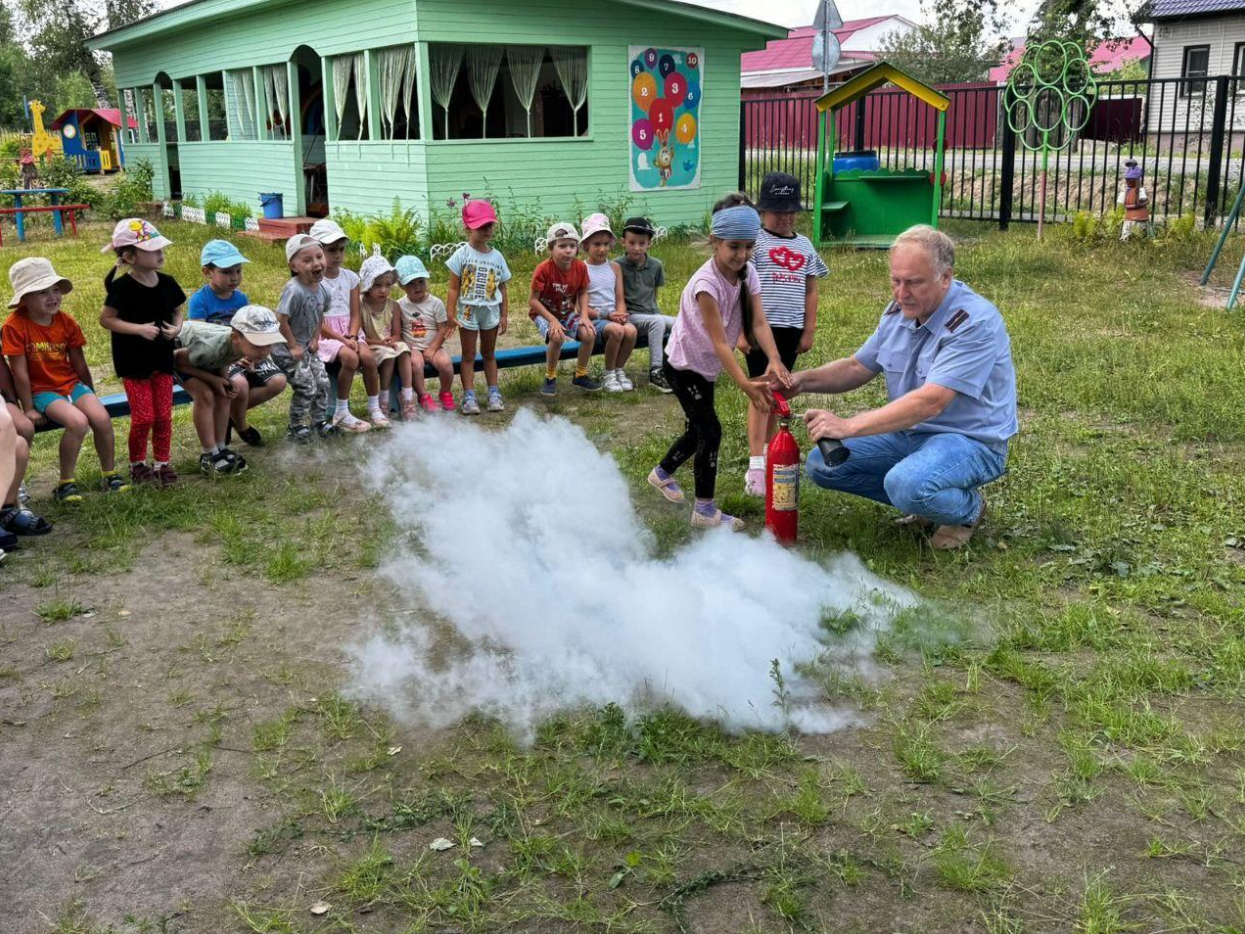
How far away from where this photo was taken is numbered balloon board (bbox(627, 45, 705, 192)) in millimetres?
17078

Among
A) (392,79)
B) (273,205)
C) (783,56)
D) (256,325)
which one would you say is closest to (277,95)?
(273,205)

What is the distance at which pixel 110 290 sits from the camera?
241 inches

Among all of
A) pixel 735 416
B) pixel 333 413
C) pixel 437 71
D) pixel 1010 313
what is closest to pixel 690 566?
pixel 735 416

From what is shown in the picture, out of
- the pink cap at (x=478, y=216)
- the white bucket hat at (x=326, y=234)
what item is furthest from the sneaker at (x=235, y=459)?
the pink cap at (x=478, y=216)

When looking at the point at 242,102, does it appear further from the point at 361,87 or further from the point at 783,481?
the point at 783,481

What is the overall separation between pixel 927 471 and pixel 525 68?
13.0 meters

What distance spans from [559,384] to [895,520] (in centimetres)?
383

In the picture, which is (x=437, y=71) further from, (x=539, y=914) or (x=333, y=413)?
(x=539, y=914)

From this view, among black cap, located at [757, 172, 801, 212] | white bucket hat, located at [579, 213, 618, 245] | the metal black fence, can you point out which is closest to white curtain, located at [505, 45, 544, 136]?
the metal black fence

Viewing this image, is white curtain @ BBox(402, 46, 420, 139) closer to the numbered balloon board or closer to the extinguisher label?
the numbered balloon board

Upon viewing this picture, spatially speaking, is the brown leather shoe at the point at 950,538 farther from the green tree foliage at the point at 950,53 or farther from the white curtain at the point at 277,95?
the green tree foliage at the point at 950,53

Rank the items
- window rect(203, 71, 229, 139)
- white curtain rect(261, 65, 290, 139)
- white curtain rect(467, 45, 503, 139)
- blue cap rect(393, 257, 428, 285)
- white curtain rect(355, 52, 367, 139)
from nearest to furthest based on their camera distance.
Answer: blue cap rect(393, 257, 428, 285) < white curtain rect(467, 45, 503, 139) < white curtain rect(355, 52, 367, 139) < white curtain rect(261, 65, 290, 139) < window rect(203, 71, 229, 139)

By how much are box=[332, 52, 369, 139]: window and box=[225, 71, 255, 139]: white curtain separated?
292cm

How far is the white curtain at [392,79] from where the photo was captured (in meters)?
15.5
